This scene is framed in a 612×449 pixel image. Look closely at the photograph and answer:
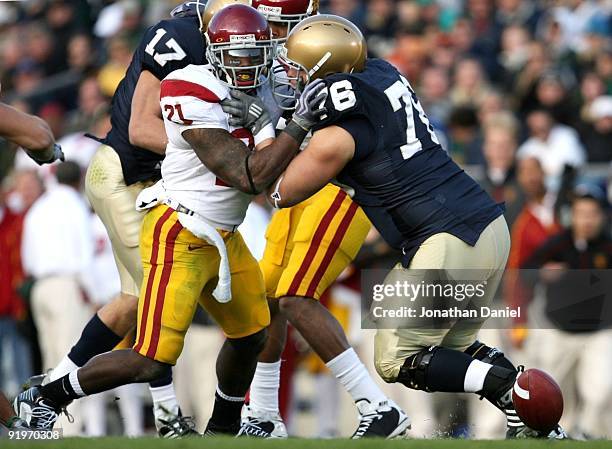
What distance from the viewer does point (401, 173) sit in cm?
614

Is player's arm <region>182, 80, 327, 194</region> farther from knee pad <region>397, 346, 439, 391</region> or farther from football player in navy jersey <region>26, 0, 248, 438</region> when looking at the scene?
knee pad <region>397, 346, 439, 391</region>

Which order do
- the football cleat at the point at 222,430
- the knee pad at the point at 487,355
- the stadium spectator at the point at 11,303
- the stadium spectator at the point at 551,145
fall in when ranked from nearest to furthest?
1. the knee pad at the point at 487,355
2. the football cleat at the point at 222,430
3. the stadium spectator at the point at 551,145
4. the stadium spectator at the point at 11,303

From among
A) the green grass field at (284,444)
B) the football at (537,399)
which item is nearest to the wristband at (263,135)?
the green grass field at (284,444)

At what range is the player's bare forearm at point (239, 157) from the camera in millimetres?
5902

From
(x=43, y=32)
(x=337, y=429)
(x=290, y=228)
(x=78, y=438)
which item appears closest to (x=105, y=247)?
(x=337, y=429)

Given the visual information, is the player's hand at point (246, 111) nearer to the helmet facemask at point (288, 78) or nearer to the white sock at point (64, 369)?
the helmet facemask at point (288, 78)

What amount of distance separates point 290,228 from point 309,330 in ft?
1.88

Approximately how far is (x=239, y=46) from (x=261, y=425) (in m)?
2.14

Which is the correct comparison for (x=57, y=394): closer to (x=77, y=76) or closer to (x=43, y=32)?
(x=77, y=76)

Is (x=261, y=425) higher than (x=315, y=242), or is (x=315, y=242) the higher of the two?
(x=315, y=242)

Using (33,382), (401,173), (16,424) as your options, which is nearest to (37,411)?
(16,424)

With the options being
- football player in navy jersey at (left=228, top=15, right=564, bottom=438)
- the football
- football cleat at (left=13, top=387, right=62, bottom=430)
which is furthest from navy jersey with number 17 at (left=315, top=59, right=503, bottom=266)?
football cleat at (left=13, top=387, right=62, bottom=430)

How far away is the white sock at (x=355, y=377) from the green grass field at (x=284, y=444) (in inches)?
35.6

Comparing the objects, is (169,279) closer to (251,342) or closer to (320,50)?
(251,342)
